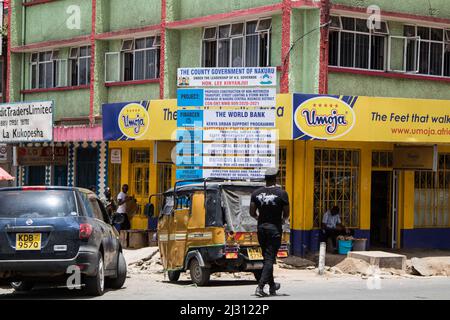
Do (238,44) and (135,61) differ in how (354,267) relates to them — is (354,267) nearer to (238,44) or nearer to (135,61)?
(238,44)

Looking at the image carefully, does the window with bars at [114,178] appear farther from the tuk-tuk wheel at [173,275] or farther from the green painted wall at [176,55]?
the tuk-tuk wheel at [173,275]

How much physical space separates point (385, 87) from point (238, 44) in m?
4.35

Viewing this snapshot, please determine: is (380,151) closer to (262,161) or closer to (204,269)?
(262,161)

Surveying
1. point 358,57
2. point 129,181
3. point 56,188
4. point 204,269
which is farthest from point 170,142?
point 56,188

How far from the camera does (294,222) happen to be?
2464 centimetres

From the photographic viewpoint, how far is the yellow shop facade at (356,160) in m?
23.1

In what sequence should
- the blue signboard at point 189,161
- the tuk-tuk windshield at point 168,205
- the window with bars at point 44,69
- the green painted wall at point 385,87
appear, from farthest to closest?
the window with bars at point 44,69
the green painted wall at point 385,87
the blue signboard at point 189,161
the tuk-tuk windshield at point 168,205

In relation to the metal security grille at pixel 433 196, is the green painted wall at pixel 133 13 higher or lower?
higher

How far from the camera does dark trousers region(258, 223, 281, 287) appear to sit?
14.1 meters

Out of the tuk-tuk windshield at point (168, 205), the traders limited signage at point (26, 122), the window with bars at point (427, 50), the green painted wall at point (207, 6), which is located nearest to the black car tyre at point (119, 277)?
the tuk-tuk windshield at point (168, 205)

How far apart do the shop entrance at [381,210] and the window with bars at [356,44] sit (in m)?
3.14

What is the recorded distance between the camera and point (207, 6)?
2811cm

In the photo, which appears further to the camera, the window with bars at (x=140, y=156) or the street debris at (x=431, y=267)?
the window with bars at (x=140, y=156)

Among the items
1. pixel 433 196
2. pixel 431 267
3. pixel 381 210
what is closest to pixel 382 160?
pixel 381 210
